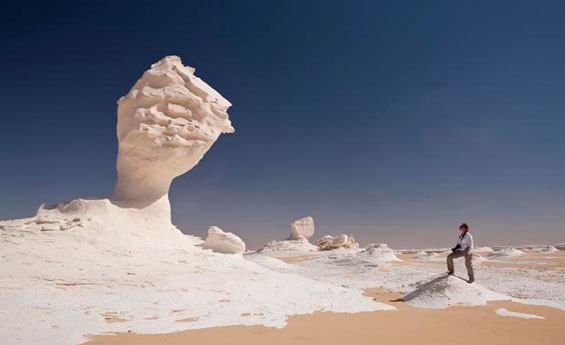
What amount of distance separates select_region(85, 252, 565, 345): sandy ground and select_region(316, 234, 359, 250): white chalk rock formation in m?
39.9

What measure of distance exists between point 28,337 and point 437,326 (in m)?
7.44

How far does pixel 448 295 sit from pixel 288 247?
134ft

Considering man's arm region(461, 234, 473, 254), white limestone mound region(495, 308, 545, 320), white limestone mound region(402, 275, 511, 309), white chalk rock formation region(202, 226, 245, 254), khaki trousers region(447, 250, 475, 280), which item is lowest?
white limestone mound region(495, 308, 545, 320)

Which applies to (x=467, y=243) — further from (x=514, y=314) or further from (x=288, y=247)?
(x=288, y=247)

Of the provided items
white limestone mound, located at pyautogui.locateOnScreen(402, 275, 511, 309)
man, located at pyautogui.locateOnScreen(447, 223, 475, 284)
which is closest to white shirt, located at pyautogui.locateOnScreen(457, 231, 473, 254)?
man, located at pyautogui.locateOnScreen(447, 223, 475, 284)

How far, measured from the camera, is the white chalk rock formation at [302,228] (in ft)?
185

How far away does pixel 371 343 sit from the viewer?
630 centimetres

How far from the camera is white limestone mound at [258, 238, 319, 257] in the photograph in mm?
47125

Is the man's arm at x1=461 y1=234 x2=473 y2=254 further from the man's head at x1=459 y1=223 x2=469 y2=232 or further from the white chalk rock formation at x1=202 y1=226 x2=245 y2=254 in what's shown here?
the white chalk rock formation at x1=202 y1=226 x2=245 y2=254

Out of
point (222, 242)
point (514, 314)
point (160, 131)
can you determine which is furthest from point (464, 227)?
point (160, 131)

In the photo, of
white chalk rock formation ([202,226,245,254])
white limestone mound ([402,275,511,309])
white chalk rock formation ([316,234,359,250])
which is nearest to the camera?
white limestone mound ([402,275,511,309])

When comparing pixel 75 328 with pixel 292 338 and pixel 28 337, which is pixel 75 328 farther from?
pixel 292 338

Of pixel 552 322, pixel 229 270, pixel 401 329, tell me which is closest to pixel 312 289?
pixel 229 270

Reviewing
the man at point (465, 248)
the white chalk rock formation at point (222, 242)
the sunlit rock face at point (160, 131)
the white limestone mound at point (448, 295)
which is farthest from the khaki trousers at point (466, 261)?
the sunlit rock face at point (160, 131)
